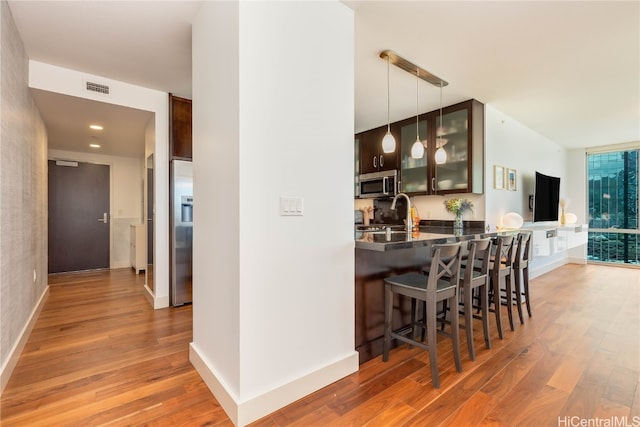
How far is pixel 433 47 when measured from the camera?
2557 mm

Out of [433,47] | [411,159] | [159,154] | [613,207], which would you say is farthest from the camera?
[613,207]

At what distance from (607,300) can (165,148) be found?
5653 mm

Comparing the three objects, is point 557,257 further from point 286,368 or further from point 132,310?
point 132,310

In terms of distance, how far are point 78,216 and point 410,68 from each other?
610cm

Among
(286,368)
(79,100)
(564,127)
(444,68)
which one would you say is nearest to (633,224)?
(564,127)

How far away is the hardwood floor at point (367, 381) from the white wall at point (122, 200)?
3078mm

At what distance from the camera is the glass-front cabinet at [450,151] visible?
3818mm

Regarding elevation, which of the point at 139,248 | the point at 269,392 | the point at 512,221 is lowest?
the point at 269,392

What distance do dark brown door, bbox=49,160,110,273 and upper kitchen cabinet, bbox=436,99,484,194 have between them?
598 centimetres

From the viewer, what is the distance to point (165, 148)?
11.5 ft

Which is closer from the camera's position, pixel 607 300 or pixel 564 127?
pixel 607 300

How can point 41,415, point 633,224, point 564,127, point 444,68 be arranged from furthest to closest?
point 633,224 → point 564,127 → point 444,68 → point 41,415

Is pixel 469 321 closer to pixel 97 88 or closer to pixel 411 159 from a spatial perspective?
pixel 411 159

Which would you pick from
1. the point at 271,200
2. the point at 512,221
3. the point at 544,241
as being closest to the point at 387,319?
the point at 271,200
